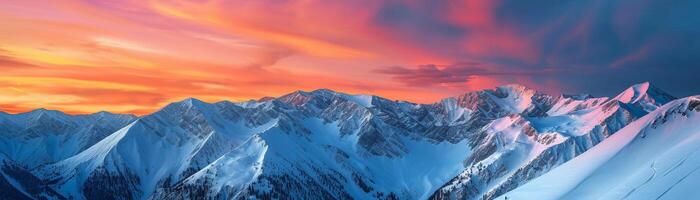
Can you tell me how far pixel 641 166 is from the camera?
5719 inches

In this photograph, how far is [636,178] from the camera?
13150 centimetres

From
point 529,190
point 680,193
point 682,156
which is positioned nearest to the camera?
point 680,193

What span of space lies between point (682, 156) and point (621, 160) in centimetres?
3481

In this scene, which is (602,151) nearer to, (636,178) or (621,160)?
(621,160)

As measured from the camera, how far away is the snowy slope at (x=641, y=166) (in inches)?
4532

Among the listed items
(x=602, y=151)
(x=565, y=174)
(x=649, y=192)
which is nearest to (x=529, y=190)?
(x=565, y=174)

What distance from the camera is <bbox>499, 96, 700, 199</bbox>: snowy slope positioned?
11512 cm

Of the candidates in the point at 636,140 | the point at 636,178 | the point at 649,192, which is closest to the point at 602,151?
the point at 636,140

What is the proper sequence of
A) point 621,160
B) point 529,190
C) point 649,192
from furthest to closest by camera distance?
point 529,190
point 621,160
point 649,192

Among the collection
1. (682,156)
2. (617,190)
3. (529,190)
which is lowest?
(529,190)

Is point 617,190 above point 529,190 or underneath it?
above

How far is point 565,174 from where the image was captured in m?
170

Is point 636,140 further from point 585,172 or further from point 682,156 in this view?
point 682,156

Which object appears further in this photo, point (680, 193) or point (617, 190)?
point (617, 190)
